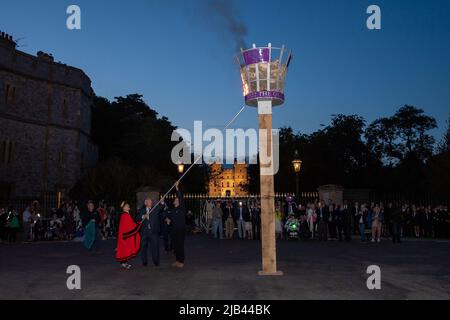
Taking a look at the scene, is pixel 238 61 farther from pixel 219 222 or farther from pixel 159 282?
pixel 219 222

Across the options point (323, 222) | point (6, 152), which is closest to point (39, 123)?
point (6, 152)

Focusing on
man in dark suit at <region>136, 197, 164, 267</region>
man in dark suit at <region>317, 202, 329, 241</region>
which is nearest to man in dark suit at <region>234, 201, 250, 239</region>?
man in dark suit at <region>317, 202, 329, 241</region>

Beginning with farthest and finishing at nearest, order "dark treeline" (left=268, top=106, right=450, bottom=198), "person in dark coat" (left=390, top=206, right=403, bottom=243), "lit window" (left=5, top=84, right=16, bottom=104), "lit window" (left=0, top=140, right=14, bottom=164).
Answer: "dark treeline" (left=268, top=106, right=450, bottom=198), "lit window" (left=5, top=84, right=16, bottom=104), "lit window" (left=0, top=140, right=14, bottom=164), "person in dark coat" (left=390, top=206, right=403, bottom=243)

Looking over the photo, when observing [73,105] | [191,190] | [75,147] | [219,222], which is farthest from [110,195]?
[191,190]

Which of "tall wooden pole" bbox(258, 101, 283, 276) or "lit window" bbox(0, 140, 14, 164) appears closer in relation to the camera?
"tall wooden pole" bbox(258, 101, 283, 276)

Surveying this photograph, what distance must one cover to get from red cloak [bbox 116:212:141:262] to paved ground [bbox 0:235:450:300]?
42 centimetres

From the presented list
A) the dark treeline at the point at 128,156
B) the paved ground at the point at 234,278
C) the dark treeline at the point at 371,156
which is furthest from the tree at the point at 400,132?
the paved ground at the point at 234,278

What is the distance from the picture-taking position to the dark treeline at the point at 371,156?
53838 millimetres

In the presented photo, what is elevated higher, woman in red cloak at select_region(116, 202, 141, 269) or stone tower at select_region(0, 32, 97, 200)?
stone tower at select_region(0, 32, 97, 200)

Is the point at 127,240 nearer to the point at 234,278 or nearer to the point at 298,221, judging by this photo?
the point at 234,278

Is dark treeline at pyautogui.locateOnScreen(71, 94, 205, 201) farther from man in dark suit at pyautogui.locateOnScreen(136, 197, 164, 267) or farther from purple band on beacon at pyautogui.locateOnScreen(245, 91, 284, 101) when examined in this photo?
purple band on beacon at pyautogui.locateOnScreen(245, 91, 284, 101)

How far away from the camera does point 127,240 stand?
453 inches

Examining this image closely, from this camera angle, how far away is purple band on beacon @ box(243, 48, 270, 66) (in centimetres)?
992

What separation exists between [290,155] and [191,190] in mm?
15130
